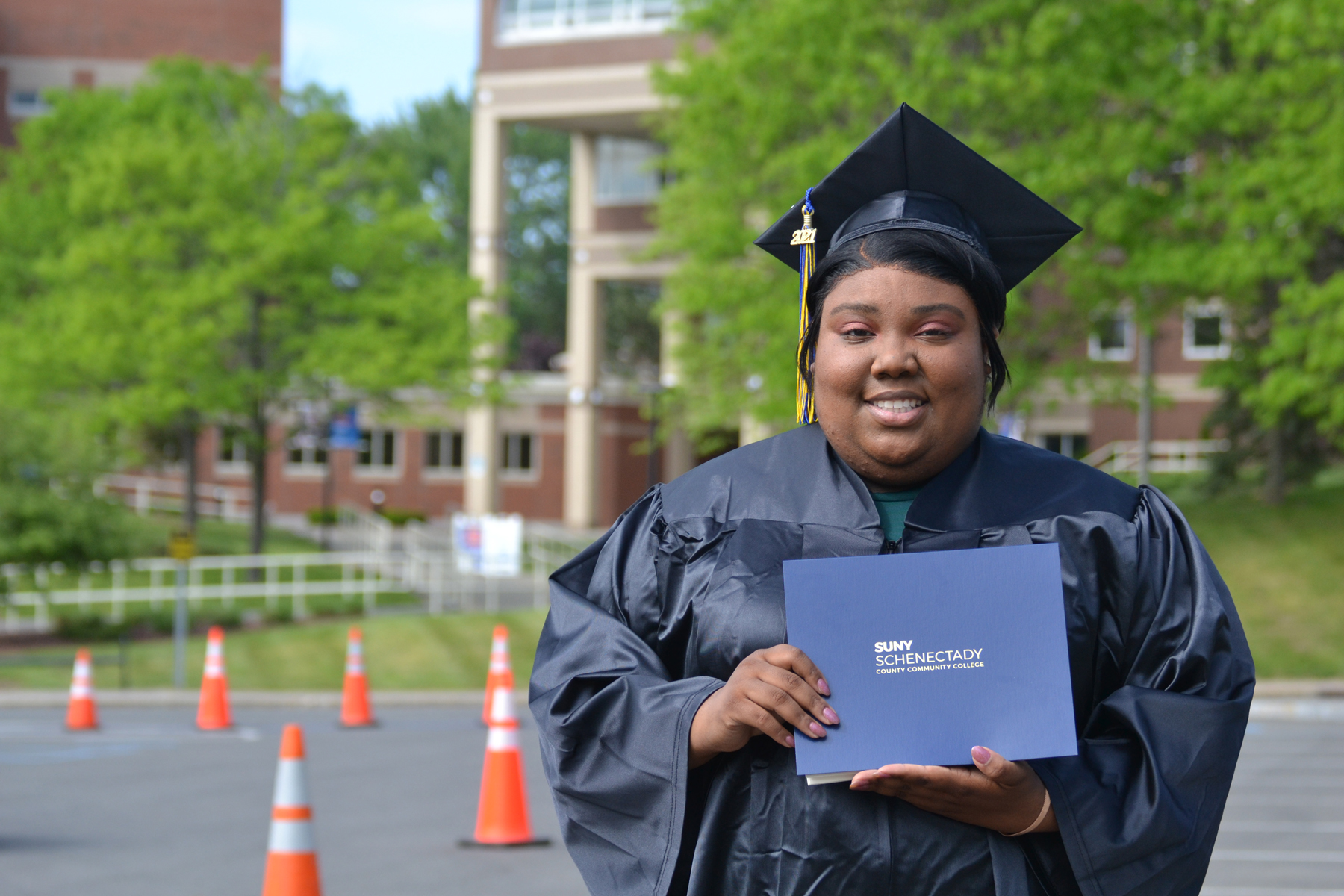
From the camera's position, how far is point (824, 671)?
2549 millimetres

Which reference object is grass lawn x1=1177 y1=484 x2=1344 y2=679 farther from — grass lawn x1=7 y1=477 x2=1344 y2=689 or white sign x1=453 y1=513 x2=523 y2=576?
white sign x1=453 y1=513 x2=523 y2=576

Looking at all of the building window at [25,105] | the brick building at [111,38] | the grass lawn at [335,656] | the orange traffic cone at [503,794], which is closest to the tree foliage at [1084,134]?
the grass lawn at [335,656]

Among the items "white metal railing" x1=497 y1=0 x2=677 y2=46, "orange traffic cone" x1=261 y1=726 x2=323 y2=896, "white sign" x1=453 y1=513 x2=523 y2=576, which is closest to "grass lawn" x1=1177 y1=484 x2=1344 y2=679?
"white sign" x1=453 y1=513 x2=523 y2=576

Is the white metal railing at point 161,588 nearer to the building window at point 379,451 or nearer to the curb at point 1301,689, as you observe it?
the curb at point 1301,689

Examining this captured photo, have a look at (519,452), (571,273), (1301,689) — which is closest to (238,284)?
(571,273)

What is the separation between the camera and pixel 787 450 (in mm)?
2908

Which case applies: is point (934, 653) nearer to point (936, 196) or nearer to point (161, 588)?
point (936, 196)

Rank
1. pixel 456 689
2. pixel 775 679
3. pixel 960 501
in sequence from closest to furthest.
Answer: pixel 775 679, pixel 960 501, pixel 456 689

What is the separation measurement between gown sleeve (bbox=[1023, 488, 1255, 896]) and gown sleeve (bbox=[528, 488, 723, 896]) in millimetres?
639

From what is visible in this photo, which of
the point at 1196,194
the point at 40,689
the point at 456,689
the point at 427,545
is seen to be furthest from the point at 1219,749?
the point at 427,545

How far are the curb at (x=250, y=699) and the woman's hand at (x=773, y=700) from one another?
1578 centimetres

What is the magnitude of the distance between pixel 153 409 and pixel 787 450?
26965mm

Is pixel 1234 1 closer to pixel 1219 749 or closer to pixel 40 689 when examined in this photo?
pixel 40 689

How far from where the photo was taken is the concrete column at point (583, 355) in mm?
46156
